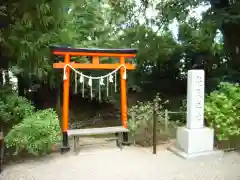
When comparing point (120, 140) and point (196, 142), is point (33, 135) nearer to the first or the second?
point (120, 140)

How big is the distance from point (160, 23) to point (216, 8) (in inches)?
157

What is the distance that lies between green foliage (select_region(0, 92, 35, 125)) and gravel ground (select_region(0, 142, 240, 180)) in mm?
1000

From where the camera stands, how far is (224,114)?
18.5ft

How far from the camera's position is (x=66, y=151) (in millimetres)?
5738

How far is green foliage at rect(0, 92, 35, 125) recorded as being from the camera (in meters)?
5.28

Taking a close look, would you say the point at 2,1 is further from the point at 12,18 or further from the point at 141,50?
the point at 141,50

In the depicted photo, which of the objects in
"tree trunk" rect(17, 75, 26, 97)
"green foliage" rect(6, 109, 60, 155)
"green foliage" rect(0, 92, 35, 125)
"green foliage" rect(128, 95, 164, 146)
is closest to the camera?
"green foliage" rect(6, 109, 60, 155)

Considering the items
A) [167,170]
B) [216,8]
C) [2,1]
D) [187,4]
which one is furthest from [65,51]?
[216,8]

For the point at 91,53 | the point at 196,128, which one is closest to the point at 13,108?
the point at 91,53

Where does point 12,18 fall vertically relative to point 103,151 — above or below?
above

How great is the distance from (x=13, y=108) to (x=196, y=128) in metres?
4.07

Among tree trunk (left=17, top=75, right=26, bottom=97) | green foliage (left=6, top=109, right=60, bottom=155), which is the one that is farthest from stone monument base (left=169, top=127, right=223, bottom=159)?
tree trunk (left=17, top=75, right=26, bottom=97)

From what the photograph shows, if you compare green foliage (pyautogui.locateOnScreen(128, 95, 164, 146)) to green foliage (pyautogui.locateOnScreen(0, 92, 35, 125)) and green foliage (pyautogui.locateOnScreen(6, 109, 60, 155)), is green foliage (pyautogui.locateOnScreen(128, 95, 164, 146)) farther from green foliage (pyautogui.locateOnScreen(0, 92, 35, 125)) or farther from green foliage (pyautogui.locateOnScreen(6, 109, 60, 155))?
green foliage (pyautogui.locateOnScreen(0, 92, 35, 125))

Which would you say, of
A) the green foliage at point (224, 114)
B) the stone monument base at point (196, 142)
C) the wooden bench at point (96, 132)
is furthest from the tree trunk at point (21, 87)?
the green foliage at point (224, 114)
